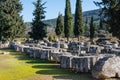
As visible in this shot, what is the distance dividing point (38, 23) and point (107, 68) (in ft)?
155

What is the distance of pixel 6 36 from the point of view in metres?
66.3

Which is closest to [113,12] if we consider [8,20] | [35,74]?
[35,74]

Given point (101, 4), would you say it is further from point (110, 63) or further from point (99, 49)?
point (110, 63)

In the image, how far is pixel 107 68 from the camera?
22.1 metres

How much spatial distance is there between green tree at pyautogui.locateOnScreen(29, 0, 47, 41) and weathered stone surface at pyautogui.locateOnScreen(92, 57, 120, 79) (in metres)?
45.3

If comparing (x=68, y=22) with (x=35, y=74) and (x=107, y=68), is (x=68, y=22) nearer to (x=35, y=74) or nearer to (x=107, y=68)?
(x=35, y=74)

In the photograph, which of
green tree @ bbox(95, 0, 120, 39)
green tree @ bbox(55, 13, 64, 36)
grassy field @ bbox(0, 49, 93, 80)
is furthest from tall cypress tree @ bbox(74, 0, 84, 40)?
grassy field @ bbox(0, 49, 93, 80)

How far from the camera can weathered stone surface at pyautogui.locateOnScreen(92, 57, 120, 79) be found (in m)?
22.0

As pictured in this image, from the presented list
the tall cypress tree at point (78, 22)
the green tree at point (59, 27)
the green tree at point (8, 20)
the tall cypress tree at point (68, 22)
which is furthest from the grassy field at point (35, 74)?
the green tree at point (59, 27)

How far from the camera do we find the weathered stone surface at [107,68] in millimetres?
22031

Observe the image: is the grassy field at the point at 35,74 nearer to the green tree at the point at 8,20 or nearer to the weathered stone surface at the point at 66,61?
the weathered stone surface at the point at 66,61

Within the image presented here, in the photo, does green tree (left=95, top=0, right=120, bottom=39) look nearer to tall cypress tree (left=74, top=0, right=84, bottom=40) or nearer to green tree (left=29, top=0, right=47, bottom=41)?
green tree (left=29, top=0, right=47, bottom=41)

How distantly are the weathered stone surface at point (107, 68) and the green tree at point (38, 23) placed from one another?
45330 mm

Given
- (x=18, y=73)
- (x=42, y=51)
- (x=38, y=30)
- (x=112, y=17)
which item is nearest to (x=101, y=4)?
(x=112, y=17)
